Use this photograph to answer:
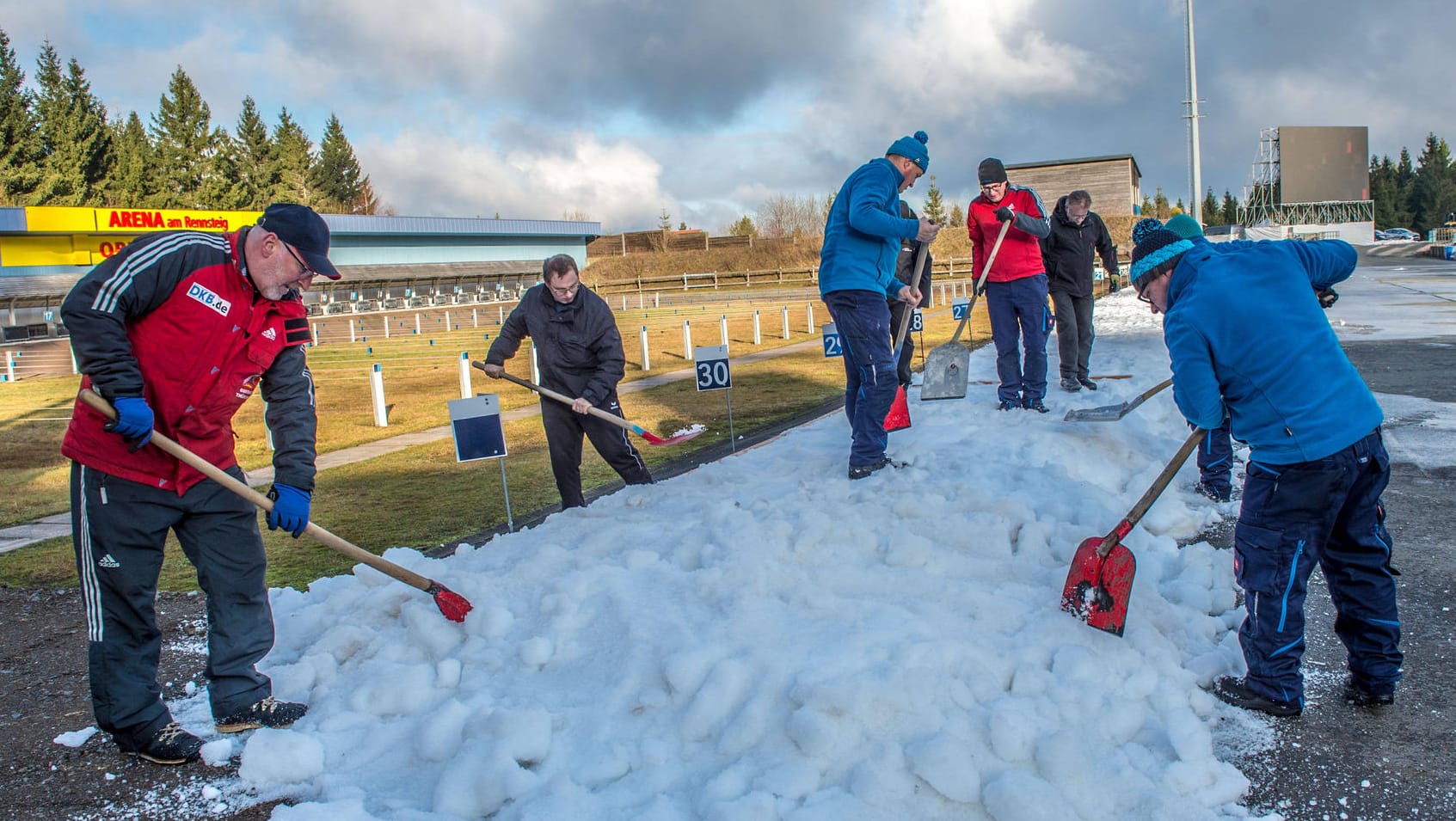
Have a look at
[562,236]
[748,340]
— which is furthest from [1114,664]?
[562,236]

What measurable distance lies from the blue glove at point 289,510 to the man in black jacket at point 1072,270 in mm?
7220

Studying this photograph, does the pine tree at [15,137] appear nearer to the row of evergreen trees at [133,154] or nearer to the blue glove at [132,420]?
the row of evergreen trees at [133,154]

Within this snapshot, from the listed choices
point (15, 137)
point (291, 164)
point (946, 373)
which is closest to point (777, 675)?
point (946, 373)

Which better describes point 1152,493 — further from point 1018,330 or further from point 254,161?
point 254,161

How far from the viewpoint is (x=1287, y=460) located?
354cm

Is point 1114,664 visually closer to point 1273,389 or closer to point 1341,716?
point 1341,716

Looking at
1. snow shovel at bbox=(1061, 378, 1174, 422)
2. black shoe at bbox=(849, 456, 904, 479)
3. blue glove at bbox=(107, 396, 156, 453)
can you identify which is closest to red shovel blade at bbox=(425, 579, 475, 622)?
blue glove at bbox=(107, 396, 156, 453)

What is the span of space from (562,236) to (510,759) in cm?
5521

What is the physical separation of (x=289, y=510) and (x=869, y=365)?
3714mm

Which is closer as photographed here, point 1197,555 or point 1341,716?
point 1341,716

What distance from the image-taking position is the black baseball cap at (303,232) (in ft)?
12.5

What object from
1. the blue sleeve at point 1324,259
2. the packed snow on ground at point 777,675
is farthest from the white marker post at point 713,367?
the blue sleeve at point 1324,259

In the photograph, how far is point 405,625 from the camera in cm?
444

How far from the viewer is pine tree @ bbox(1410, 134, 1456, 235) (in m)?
89.2
